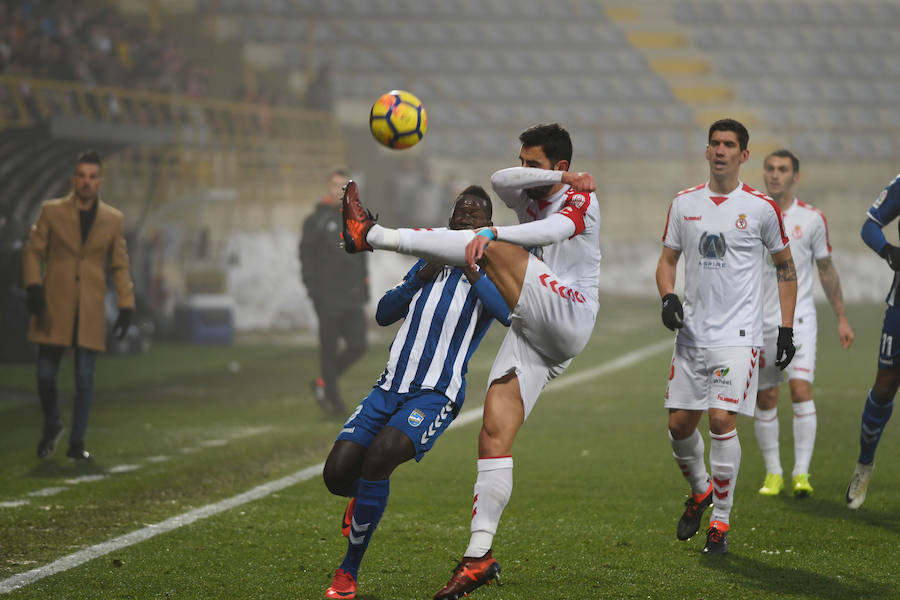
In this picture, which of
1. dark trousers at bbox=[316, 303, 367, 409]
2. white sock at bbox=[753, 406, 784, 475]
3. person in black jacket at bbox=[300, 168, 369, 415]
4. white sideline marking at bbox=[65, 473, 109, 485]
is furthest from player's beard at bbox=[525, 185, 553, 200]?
dark trousers at bbox=[316, 303, 367, 409]

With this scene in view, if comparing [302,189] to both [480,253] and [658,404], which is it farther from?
[480,253]

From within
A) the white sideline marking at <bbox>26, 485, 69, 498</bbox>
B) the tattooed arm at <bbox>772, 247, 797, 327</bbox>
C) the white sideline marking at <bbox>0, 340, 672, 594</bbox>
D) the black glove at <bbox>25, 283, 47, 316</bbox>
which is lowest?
the white sideline marking at <bbox>26, 485, 69, 498</bbox>

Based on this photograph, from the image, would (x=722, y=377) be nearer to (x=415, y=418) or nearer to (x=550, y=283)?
(x=550, y=283)

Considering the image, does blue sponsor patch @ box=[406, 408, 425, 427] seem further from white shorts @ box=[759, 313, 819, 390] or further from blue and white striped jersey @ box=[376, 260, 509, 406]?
white shorts @ box=[759, 313, 819, 390]

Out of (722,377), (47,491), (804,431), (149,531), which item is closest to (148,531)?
(149,531)

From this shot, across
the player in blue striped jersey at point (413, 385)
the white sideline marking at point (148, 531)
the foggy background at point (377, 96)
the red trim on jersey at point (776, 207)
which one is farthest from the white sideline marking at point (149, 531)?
the foggy background at point (377, 96)

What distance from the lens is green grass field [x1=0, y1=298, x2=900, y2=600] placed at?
185 inches

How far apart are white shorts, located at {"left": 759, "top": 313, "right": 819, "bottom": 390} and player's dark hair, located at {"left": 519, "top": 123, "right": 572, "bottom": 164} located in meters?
2.49

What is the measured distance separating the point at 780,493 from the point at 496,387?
264 centimetres

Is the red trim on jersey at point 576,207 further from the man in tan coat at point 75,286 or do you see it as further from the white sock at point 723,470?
the man in tan coat at point 75,286

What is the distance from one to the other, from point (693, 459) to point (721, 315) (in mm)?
659

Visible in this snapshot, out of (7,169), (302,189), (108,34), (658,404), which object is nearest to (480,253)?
(658,404)

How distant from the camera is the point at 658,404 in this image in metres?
11.1

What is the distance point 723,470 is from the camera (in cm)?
536
